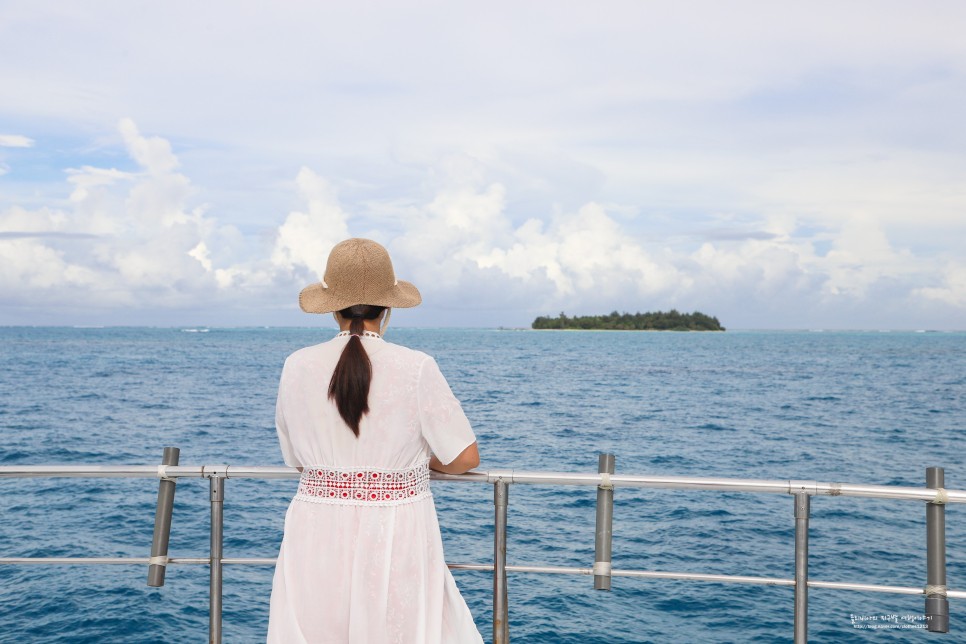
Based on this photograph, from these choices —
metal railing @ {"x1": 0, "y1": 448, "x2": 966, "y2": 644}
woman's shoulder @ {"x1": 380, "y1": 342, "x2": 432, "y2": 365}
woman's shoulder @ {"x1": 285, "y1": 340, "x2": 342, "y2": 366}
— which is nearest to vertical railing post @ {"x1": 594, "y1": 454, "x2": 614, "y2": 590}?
metal railing @ {"x1": 0, "y1": 448, "x2": 966, "y2": 644}

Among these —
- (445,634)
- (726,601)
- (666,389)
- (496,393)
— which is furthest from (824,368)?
(445,634)

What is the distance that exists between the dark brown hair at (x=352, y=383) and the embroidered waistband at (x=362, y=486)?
156 mm

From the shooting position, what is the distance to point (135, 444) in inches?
1206

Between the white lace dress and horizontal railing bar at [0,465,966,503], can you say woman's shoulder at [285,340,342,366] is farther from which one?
horizontal railing bar at [0,465,966,503]

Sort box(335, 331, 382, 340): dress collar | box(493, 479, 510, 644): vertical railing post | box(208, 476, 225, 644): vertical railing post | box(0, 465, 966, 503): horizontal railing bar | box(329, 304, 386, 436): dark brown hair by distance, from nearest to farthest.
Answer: box(329, 304, 386, 436): dark brown hair → box(335, 331, 382, 340): dress collar → box(0, 465, 966, 503): horizontal railing bar → box(493, 479, 510, 644): vertical railing post → box(208, 476, 225, 644): vertical railing post

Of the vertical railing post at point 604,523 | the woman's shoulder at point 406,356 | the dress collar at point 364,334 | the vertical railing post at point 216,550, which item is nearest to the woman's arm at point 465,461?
the woman's shoulder at point 406,356

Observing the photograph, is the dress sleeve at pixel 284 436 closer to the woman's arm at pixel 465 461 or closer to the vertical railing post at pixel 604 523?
the woman's arm at pixel 465 461

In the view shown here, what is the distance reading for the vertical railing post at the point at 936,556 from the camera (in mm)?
3186

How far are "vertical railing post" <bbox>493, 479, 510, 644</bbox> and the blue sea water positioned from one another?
8.01 m

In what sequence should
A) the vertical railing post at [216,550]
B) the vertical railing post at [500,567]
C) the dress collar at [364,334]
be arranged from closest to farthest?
the dress collar at [364,334], the vertical railing post at [500,567], the vertical railing post at [216,550]

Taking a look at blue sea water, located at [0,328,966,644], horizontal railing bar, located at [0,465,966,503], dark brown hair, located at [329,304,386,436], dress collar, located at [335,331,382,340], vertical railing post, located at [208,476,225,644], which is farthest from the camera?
blue sea water, located at [0,328,966,644]

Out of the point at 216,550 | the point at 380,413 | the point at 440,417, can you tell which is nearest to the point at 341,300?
the point at 380,413

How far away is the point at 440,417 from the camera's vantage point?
7.85ft

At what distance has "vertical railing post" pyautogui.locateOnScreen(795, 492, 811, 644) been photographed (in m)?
3.23
